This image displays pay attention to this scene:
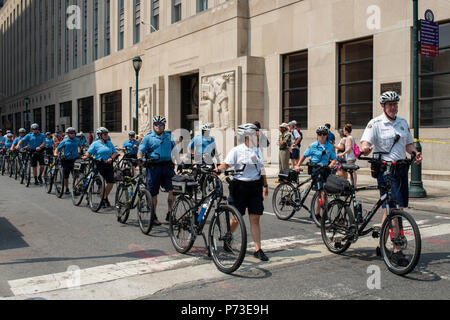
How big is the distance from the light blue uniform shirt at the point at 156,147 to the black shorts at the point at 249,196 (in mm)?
2721

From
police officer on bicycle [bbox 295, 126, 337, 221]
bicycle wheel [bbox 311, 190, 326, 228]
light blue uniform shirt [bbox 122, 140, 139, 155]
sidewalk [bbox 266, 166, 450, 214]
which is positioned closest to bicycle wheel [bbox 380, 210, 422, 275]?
bicycle wheel [bbox 311, 190, 326, 228]

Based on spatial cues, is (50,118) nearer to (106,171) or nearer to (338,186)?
(106,171)

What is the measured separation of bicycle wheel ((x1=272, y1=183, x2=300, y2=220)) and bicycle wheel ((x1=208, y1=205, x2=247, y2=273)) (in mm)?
3584

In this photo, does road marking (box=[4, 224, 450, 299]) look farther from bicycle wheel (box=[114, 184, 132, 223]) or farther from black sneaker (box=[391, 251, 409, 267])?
bicycle wheel (box=[114, 184, 132, 223])

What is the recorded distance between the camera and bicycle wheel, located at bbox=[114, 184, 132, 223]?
9305mm

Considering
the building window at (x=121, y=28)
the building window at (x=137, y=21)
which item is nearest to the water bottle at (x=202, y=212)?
the building window at (x=137, y=21)

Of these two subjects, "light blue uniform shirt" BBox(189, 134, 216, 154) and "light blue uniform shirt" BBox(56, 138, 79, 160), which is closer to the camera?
"light blue uniform shirt" BBox(189, 134, 216, 154)

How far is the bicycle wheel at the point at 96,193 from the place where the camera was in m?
10.8

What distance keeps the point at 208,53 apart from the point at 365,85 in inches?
407

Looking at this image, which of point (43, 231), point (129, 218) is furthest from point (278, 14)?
point (43, 231)

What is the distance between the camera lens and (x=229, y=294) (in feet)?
16.4

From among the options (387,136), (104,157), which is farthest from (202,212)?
(104,157)

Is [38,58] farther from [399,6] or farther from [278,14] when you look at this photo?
[399,6]

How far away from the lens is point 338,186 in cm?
667
